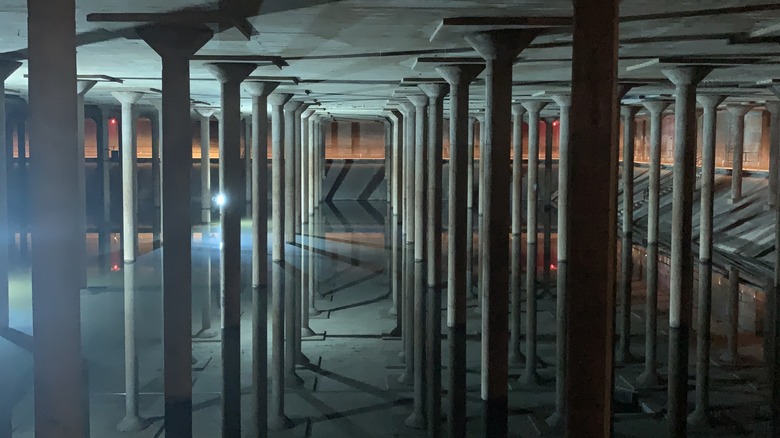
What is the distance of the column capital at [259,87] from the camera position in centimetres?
1509

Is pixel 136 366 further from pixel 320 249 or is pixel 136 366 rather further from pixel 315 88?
pixel 320 249

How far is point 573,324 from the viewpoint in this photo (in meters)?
4.80

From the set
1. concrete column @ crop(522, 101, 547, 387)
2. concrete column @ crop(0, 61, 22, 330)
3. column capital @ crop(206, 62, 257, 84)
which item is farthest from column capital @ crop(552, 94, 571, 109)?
concrete column @ crop(0, 61, 22, 330)

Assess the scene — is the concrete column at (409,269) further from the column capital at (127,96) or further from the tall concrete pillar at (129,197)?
the column capital at (127,96)

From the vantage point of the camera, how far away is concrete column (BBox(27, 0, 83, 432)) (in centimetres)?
466

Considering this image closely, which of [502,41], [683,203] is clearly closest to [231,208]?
[502,41]

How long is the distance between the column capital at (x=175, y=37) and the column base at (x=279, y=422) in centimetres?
416

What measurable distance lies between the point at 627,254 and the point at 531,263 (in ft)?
9.88

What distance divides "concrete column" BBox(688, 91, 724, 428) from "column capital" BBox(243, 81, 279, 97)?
9.16 m

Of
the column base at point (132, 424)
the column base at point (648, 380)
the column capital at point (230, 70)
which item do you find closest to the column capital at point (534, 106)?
the column capital at point (230, 70)

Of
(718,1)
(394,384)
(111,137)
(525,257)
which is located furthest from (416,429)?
(111,137)

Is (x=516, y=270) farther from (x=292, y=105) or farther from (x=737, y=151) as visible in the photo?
(x=737, y=151)

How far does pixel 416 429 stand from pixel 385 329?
414 centimetres

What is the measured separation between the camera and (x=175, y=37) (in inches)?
331
